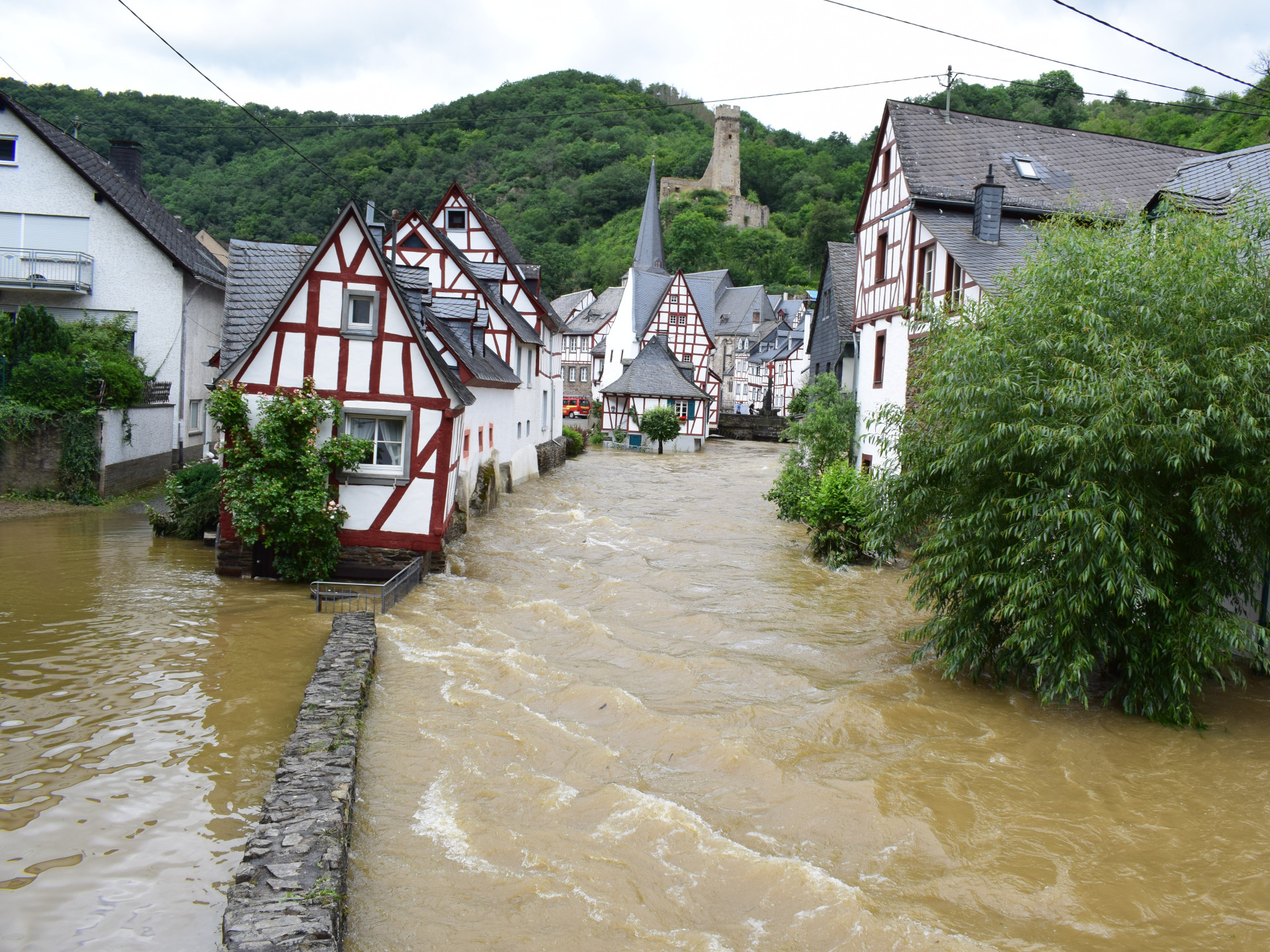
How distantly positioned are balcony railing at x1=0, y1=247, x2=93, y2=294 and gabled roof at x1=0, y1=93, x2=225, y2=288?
69.7 inches

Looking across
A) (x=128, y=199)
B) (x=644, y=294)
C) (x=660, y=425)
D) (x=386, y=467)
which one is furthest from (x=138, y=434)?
(x=644, y=294)

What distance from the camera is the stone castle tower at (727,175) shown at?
11325 cm

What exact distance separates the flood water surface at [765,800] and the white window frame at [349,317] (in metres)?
4.43

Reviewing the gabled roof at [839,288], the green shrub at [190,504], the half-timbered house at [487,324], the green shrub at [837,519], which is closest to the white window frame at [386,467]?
the half-timbered house at [487,324]

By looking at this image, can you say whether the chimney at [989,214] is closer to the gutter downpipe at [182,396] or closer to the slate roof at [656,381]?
the gutter downpipe at [182,396]

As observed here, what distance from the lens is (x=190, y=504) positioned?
58.4 feet

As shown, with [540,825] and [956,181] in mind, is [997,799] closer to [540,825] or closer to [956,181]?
[540,825]

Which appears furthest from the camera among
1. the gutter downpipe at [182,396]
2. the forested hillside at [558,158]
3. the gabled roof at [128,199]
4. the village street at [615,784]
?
the forested hillside at [558,158]

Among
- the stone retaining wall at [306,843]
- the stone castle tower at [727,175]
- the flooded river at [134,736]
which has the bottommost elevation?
the flooded river at [134,736]

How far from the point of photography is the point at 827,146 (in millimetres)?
125312

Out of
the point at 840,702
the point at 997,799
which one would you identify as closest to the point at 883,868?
the point at 997,799

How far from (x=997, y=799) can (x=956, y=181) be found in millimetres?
16034

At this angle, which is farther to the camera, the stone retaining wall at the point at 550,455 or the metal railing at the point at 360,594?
the stone retaining wall at the point at 550,455

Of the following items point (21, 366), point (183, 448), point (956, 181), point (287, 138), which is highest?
point (287, 138)
